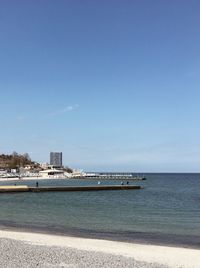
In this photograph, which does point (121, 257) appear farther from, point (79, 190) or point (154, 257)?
point (79, 190)

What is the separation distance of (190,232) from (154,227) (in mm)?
2526

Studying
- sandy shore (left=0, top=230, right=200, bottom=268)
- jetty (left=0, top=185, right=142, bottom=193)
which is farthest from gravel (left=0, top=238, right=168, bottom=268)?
jetty (left=0, top=185, right=142, bottom=193)

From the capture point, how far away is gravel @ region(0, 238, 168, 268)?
13067 millimetres

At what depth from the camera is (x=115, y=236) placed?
2234 cm

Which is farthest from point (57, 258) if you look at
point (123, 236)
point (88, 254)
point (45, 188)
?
point (45, 188)

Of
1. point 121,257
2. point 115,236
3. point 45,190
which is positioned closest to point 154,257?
point 121,257

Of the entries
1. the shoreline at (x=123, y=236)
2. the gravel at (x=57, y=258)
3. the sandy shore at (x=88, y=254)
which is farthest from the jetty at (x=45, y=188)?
the gravel at (x=57, y=258)

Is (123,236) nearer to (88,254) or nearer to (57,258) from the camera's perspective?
(88,254)

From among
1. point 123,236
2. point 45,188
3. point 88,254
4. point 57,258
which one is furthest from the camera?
point 45,188

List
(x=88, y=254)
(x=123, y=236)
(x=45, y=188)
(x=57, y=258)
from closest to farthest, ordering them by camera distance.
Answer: (x=57, y=258)
(x=88, y=254)
(x=123, y=236)
(x=45, y=188)

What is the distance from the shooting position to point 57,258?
46.5 ft

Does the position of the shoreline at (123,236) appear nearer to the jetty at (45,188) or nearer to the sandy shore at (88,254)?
the sandy shore at (88,254)

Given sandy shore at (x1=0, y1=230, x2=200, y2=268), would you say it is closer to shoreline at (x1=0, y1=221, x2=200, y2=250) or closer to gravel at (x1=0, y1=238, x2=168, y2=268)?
→ gravel at (x1=0, y1=238, x2=168, y2=268)

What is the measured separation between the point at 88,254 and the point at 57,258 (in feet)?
5.33
